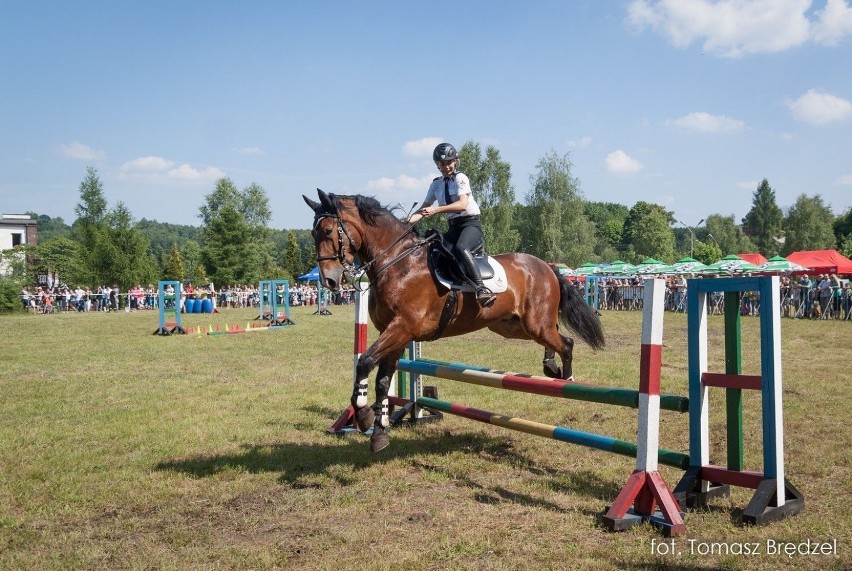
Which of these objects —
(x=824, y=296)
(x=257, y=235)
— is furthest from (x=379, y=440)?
(x=257, y=235)

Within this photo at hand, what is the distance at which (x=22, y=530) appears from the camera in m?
4.99

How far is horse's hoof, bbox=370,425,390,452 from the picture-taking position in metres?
6.10

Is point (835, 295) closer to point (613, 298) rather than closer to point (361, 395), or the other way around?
point (613, 298)

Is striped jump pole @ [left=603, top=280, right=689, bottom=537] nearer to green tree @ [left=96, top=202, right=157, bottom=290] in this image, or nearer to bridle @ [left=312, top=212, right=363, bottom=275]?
bridle @ [left=312, top=212, right=363, bottom=275]

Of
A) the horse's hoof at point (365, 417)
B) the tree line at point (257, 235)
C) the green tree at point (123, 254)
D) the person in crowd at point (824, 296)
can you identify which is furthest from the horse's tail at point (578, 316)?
the green tree at point (123, 254)

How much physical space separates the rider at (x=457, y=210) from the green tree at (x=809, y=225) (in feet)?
295

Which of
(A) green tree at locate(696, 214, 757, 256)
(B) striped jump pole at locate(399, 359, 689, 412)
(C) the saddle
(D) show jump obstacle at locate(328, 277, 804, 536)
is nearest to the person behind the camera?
(D) show jump obstacle at locate(328, 277, 804, 536)

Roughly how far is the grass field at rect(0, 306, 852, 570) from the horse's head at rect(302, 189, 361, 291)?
2001 mm

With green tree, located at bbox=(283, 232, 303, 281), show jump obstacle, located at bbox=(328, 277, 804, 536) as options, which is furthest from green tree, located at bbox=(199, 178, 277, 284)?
show jump obstacle, located at bbox=(328, 277, 804, 536)

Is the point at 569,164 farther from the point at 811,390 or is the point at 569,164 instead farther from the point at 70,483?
the point at 70,483

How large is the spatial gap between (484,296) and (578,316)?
6.77ft

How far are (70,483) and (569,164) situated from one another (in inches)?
2575

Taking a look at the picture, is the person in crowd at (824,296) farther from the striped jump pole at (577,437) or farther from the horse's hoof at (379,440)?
the horse's hoof at (379,440)

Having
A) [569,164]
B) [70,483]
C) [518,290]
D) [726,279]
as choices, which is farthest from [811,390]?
[569,164]
